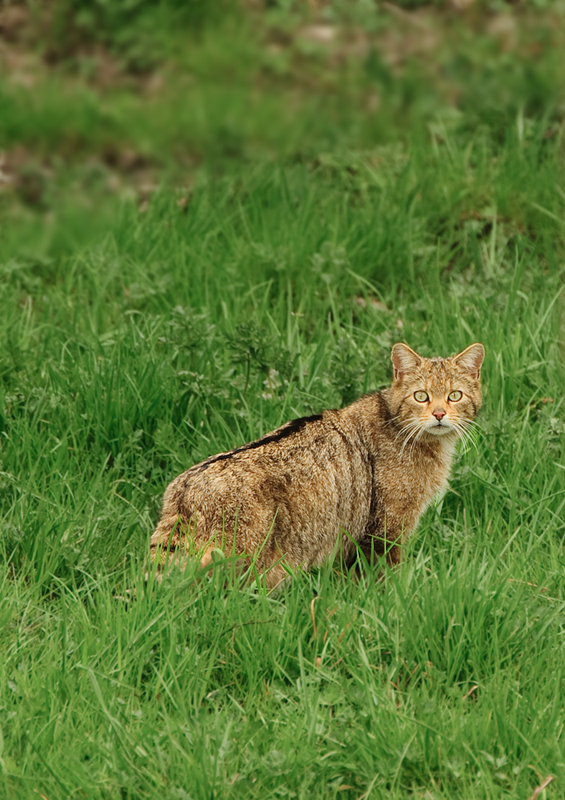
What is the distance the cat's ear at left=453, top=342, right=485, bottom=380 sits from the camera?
470cm

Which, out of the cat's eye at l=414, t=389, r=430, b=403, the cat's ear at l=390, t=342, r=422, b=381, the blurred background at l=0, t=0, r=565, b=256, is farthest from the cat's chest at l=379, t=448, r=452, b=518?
the blurred background at l=0, t=0, r=565, b=256

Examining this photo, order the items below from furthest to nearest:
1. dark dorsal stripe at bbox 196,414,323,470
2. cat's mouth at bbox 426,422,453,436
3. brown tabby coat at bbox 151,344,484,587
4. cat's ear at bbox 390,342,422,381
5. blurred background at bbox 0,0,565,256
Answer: blurred background at bbox 0,0,565,256, cat's ear at bbox 390,342,422,381, cat's mouth at bbox 426,422,453,436, dark dorsal stripe at bbox 196,414,323,470, brown tabby coat at bbox 151,344,484,587

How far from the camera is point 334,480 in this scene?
14.8ft

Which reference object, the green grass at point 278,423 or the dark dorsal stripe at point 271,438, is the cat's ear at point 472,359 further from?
the dark dorsal stripe at point 271,438

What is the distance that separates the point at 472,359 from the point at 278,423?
1098mm

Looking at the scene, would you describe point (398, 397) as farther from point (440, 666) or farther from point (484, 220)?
point (484, 220)

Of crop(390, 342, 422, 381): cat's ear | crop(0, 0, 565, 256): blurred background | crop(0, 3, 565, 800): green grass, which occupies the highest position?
crop(0, 0, 565, 256): blurred background

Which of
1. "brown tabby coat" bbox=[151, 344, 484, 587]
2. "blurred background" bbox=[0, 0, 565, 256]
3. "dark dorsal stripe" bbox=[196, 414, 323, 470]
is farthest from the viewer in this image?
"blurred background" bbox=[0, 0, 565, 256]

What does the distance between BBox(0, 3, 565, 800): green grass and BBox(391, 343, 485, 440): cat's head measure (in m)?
0.35

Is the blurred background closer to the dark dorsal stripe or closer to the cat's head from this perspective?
the cat's head

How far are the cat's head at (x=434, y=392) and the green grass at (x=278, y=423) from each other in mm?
353

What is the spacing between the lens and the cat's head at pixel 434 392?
463cm

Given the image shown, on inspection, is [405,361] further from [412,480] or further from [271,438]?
[271,438]

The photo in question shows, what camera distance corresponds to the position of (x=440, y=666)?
3783mm
